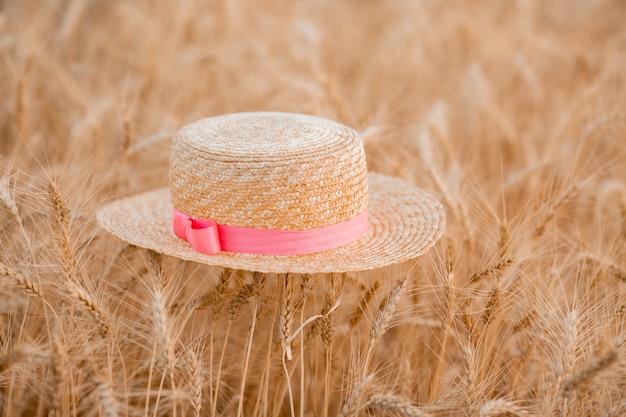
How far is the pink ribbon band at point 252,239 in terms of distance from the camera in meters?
1.53

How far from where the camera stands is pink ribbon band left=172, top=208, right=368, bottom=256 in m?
1.53

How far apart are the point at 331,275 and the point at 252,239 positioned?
23cm

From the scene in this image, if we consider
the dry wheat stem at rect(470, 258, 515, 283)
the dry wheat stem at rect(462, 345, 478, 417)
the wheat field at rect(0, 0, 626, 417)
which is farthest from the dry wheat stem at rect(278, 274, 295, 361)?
the dry wheat stem at rect(470, 258, 515, 283)

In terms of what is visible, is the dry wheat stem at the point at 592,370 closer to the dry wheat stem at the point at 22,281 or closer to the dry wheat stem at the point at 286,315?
the dry wheat stem at the point at 286,315

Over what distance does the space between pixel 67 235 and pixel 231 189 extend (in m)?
0.44

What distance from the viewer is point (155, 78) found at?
3.29 meters

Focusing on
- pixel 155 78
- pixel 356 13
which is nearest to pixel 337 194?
pixel 155 78

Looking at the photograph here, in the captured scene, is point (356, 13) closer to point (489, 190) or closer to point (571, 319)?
point (489, 190)

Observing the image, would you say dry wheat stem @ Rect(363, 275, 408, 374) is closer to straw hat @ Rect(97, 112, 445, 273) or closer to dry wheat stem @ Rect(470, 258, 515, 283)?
straw hat @ Rect(97, 112, 445, 273)

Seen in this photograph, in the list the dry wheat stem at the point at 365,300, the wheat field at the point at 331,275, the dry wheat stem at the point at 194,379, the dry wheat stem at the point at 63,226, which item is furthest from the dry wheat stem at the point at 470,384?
the dry wheat stem at the point at 63,226

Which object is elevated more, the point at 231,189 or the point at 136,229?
the point at 231,189

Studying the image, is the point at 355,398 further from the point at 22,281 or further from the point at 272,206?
the point at 22,281

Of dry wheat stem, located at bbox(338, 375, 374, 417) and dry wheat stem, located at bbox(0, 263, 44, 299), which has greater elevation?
dry wheat stem, located at bbox(0, 263, 44, 299)

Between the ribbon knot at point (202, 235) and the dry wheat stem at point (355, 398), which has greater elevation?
the ribbon knot at point (202, 235)
